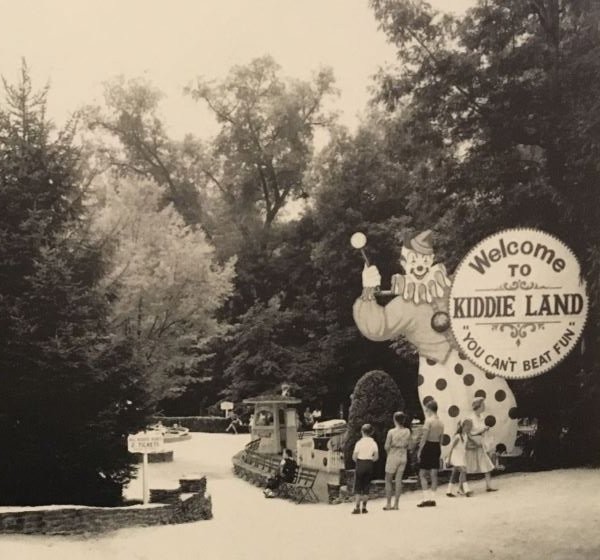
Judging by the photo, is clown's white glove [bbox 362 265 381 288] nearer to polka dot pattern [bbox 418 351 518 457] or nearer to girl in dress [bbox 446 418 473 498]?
polka dot pattern [bbox 418 351 518 457]

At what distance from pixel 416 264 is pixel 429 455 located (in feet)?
5.66

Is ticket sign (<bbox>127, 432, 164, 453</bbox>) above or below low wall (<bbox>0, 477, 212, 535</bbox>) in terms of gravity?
above

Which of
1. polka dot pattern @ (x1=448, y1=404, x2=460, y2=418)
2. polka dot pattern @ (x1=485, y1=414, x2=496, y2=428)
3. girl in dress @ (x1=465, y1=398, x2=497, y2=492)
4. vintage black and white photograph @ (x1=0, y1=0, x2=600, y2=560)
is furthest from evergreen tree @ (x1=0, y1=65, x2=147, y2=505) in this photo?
polka dot pattern @ (x1=485, y1=414, x2=496, y2=428)

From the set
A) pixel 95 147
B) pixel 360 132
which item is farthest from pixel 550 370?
pixel 95 147

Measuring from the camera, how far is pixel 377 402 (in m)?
8.16

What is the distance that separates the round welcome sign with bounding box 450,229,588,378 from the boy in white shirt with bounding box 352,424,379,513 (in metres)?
1.18

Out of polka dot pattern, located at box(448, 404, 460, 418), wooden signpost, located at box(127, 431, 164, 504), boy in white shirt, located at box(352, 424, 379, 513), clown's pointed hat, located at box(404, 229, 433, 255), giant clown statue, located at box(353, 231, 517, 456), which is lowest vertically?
boy in white shirt, located at box(352, 424, 379, 513)

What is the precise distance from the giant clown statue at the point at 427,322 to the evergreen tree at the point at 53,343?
2.47 m

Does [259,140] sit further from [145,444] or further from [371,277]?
[145,444]

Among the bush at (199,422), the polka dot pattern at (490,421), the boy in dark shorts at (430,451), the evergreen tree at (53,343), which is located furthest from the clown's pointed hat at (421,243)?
the evergreen tree at (53,343)

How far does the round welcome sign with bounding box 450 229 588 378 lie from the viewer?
7656mm

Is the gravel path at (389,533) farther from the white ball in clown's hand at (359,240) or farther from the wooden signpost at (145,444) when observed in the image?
the white ball in clown's hand at (359,240)

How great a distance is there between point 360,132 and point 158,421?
145 inches

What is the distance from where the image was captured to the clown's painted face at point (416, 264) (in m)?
7.92
